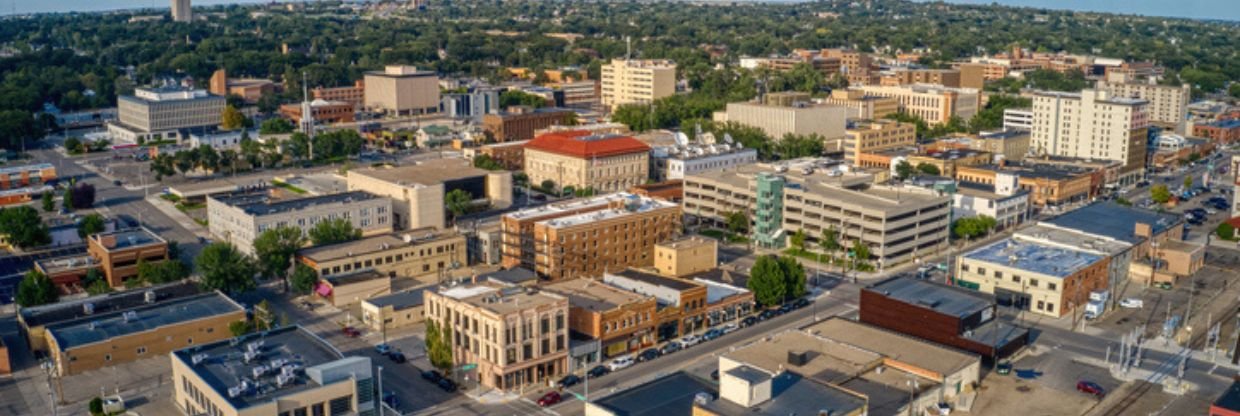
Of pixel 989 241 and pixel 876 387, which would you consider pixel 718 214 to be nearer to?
pixel 989 241

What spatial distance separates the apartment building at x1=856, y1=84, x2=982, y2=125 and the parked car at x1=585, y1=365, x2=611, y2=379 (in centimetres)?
8450

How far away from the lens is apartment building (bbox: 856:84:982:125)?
403 feet

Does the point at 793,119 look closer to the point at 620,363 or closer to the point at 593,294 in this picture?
the point at 593,294

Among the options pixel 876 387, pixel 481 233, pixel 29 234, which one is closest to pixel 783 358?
pixel 876 387

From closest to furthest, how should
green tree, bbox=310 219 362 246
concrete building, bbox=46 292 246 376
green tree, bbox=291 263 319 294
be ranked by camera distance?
concrete building, bbox=46 292 246 376 < green tree, bbox=291 263 319 294 < green tree, bbox=310 219 362 246

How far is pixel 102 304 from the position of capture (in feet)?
170

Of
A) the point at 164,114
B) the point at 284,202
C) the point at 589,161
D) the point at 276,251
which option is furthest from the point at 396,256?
the point at 164,114

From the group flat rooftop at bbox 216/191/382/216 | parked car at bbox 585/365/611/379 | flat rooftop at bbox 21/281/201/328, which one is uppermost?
flat rooftop at bbox 216/191/382/216

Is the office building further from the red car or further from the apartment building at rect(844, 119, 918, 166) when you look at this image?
the apartment building at rect(844, 119, 918, 166)

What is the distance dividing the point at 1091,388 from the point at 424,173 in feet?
170

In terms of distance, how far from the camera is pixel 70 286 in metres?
60.0

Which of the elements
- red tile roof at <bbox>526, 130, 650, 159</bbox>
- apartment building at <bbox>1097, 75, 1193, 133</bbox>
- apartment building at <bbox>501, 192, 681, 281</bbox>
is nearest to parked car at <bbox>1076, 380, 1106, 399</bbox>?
apartment building at <bbox>501, 192, 681, 281</bbox>

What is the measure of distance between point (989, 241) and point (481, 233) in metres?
35.1

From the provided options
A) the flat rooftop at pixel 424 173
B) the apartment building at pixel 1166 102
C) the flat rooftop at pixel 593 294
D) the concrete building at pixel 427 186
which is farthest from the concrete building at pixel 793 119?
the flat rooftop at pixel 593 294
